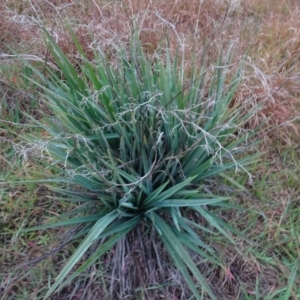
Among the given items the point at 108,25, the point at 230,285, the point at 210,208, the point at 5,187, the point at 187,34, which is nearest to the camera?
the point at 230,285

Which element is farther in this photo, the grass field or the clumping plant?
the grass field

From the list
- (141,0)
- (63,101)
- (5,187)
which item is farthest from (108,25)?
(5,187)

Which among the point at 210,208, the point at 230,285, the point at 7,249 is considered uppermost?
the point at 210,208

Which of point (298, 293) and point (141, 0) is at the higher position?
point (141, 0)

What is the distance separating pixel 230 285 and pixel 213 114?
2.17 feet

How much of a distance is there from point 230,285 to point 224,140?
565 millimetres

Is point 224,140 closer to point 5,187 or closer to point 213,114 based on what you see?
point 213,114

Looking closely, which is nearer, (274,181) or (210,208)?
(210,208)

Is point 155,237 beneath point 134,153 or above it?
beneath

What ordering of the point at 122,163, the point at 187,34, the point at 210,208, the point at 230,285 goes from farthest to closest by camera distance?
the point at 187,34 < the point at 210,208 < the point at 230,285 < the point at 122,163

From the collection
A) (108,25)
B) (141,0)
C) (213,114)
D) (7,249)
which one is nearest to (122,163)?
(213,114)

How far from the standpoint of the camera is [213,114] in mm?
1698

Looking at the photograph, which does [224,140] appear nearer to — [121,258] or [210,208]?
[210,208]

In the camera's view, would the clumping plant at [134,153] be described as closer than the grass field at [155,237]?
Yes
